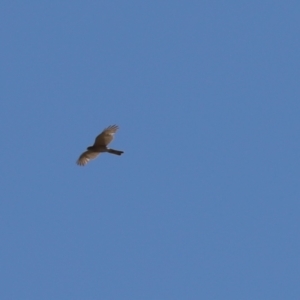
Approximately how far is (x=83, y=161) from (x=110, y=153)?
6.39 ft

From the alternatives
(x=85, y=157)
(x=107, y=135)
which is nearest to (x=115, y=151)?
(x=107, y=135)

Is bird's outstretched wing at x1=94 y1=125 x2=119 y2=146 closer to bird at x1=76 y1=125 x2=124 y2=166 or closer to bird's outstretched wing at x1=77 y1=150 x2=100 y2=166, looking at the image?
bird at x1=76 y1=125 x2=124 y2=166

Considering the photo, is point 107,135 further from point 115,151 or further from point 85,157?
point 85,157

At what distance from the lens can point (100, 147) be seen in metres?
65.8

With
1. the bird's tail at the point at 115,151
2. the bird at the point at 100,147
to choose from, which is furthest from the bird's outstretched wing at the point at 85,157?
the bird's tail at the point at 115,151

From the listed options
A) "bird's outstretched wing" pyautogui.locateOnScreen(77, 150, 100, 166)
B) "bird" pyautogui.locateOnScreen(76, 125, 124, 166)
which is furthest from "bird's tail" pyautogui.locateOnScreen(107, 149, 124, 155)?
"bird's outstretched wing" pyautogui.locateOnScreen(77, 150, 100, 166)

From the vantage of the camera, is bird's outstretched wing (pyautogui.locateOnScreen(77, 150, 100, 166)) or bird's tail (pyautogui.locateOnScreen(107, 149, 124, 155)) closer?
bird's tail (pyautogui.locateOnScreen(107, 149, 124, 155))

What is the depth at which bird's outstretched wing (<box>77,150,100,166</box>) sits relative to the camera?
66438 millimetres

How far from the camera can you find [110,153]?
65.6m

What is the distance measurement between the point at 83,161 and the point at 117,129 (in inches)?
118

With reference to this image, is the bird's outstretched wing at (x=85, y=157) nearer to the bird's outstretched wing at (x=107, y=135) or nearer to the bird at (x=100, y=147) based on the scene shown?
the bird at (x=100, y=147)

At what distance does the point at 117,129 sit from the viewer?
65.0 meters

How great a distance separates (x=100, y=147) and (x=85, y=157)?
4.47 feet

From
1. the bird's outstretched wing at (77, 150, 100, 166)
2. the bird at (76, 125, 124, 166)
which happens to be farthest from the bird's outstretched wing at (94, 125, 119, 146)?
the bird's outstretched wing at (77, 150, 100, 166)
